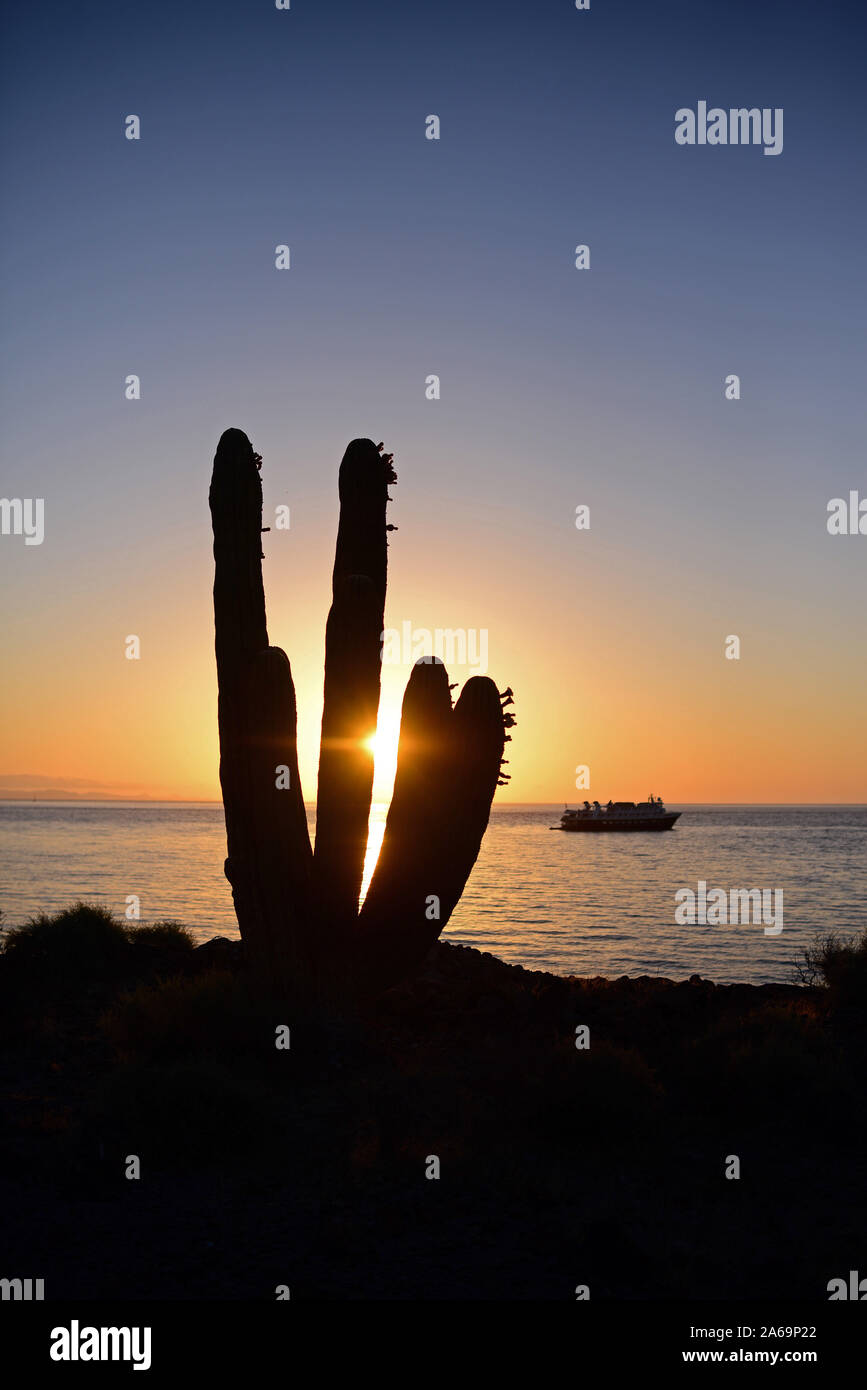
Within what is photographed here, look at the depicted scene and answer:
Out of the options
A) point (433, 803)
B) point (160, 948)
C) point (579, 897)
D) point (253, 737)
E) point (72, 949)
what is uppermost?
point (253, 737)

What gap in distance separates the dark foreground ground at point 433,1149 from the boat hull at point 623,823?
10049cm

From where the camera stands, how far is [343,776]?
40.2 ft

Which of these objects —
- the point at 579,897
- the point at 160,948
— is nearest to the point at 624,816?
the point at 579,897

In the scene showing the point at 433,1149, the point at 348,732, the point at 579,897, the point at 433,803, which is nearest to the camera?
the point at 433,1149

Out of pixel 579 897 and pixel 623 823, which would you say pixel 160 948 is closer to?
pixel 579 897

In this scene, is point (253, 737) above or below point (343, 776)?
above

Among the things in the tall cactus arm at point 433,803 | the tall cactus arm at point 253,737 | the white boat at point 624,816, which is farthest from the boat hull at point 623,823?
the tall cactus arm at point 253,737

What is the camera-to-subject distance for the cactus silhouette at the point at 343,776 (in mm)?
12117

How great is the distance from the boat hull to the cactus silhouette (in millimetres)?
101807

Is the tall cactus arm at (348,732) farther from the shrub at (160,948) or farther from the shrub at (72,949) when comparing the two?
the shrub at (72,949)

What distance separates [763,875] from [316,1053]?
51.4 meters

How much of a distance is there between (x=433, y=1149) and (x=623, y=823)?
106863 millimetres
